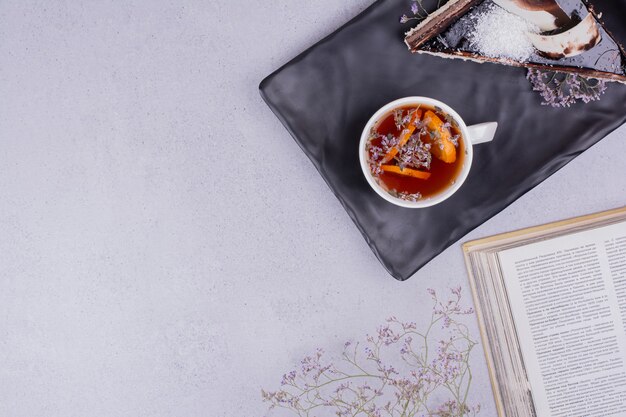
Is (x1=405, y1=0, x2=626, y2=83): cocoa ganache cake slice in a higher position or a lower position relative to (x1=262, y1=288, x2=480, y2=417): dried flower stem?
higher

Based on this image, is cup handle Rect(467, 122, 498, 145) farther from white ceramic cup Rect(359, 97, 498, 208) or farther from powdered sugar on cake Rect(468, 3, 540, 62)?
powdered sugar on cake Rect(468, 3, 540, 62)

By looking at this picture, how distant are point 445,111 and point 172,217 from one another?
470 millimetres

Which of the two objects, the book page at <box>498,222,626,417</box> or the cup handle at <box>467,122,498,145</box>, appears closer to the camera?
the cup handle at <box>467,122,498,145</box>

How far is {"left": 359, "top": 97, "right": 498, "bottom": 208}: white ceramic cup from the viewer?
77 cm

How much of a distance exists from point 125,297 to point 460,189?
58cm

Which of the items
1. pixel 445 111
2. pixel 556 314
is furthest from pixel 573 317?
pixel 445 111

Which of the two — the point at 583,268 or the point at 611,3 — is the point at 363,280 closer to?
the point at 583,268

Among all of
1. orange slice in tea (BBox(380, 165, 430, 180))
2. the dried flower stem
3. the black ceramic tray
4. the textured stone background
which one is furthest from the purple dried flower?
the dried flower stem

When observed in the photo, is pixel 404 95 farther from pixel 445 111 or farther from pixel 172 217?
pixel 172 217

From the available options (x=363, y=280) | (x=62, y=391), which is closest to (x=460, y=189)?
(x=363, y=280)

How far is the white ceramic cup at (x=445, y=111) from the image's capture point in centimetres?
77

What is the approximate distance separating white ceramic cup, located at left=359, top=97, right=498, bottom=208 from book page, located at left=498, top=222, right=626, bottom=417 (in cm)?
21

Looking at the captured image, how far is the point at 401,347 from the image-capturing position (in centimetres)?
92

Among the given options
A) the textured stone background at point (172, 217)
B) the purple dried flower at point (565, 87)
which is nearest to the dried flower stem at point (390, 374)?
the textured stone background at point (172, 217)
